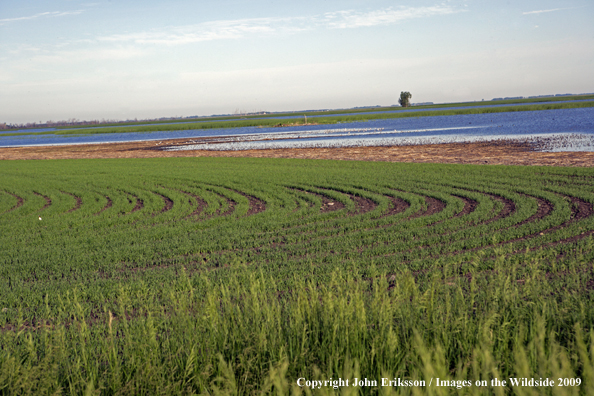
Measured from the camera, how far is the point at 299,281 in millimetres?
6801

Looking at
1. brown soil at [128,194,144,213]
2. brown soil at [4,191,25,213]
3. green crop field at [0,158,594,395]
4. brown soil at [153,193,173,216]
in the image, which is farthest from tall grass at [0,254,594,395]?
brown soil at [4,191,25,213]

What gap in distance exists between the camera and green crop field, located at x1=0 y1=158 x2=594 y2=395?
3842 millimetres

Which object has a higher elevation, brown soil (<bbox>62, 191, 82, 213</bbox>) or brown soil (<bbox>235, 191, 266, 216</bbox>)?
brown soil (<bbox>62, 191, 82, 213</bbox>)

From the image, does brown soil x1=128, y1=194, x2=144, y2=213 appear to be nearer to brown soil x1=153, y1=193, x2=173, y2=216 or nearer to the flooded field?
brown soil x1=153, y1=193, x2=173, y2=216

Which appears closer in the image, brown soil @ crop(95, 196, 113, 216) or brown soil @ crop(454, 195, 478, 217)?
brown soil @ crop(454, 195, 478, 217)

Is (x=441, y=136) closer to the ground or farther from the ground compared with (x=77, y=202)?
farther from the ground

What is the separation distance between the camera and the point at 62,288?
296 inches

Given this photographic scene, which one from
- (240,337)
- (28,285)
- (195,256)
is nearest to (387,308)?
(240,337)

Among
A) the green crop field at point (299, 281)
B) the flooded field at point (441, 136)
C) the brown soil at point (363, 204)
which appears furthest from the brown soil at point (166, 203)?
the flooded field at point (441, 136)

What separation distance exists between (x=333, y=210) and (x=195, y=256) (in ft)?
17.6

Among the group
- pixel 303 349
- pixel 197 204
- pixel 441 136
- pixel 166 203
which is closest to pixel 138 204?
pixel 166 203

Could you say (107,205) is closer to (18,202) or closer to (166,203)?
(166,203)

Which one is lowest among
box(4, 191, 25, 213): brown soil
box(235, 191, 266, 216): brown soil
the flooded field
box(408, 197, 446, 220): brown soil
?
box(408, 197, 446, 220): brown soil

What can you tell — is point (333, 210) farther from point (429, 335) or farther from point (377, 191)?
point (429, 335)
